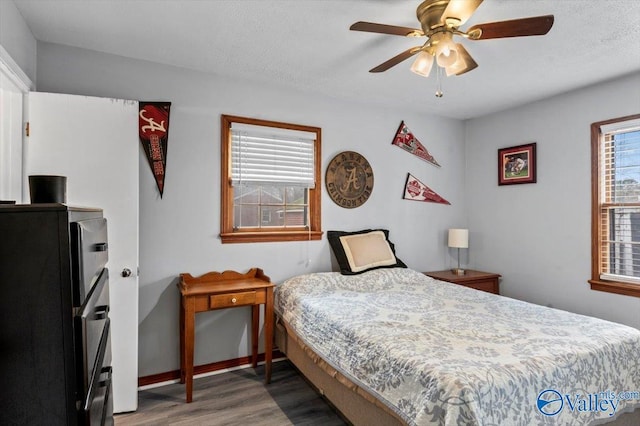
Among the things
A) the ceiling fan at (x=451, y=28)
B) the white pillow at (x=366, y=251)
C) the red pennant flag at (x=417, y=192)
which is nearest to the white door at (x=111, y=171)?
the ceiling fan at (x=451, y=28)

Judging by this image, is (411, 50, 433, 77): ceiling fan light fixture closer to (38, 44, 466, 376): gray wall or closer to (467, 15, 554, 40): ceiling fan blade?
(467, 15, 554, 40): ceiling fan blade

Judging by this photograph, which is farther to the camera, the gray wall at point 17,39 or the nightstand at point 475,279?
the nightstand at point 475,279

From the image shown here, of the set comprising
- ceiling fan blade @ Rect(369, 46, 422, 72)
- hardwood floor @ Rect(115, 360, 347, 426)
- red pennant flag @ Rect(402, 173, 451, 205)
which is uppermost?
ceiling fan blade @ Rect(369, 46, 422, 72)

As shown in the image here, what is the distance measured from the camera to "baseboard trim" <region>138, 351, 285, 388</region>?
2752mm

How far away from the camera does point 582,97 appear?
3352 mm

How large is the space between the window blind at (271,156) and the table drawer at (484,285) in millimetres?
2072

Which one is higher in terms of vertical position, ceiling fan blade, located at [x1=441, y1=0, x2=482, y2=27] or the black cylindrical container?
ceiling fan blade, located at [x1=441, y1=0, x2=482, y2=27]

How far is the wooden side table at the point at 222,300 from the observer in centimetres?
252

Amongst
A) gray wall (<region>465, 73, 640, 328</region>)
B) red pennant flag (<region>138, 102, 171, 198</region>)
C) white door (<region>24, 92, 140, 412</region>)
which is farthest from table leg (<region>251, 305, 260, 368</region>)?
gray wall (<region>465, 73, 640, 328</region>)

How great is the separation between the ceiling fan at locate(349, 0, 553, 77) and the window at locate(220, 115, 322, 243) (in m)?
1.61

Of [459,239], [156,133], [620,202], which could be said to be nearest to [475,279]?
[459,239]

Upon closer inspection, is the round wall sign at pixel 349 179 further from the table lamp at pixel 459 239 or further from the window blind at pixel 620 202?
the window blind at pixel 620 202

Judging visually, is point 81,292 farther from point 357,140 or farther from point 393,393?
point 357,140

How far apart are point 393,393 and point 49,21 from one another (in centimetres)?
297
